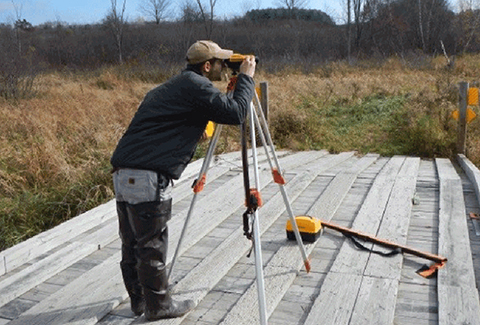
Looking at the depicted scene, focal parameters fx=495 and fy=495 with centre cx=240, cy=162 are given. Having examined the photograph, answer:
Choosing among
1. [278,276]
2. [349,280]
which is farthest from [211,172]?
[349,280]

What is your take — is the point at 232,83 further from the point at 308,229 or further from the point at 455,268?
the point at 455,268

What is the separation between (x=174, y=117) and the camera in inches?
114

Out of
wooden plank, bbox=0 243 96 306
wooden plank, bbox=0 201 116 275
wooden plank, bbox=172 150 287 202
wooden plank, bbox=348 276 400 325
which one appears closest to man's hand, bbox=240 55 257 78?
wooden plank, bbox=348 276 400 325

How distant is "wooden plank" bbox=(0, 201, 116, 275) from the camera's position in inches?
156

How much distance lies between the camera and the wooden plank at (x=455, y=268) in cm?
307

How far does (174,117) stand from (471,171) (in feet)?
16.4

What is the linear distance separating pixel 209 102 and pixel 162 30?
37.8 metres

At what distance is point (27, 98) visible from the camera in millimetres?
13805

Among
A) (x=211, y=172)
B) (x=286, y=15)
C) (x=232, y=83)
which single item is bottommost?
(x=211, y=172)

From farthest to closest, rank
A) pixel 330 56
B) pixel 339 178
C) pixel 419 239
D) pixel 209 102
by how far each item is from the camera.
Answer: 1. pixel 330 56
2. pixel 339 178
3. pixel 419 239
4. pixel 209 102

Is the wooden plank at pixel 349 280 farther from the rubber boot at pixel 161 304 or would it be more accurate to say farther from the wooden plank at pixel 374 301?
the rubber boot at pixel 161 304

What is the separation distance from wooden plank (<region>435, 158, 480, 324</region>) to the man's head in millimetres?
2057

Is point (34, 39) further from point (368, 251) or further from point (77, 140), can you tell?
point (368, 251)

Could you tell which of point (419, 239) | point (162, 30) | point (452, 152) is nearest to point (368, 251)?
point (419, 239)
